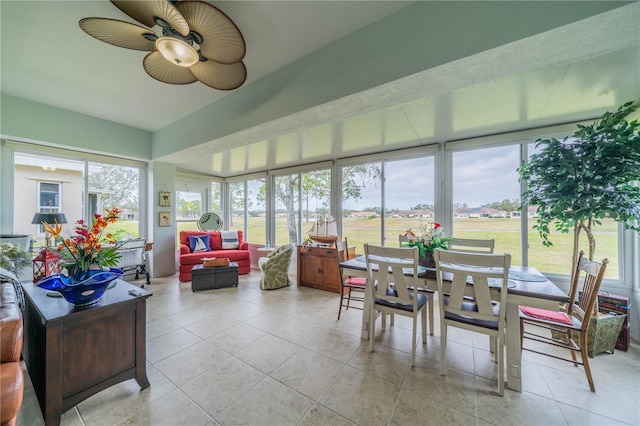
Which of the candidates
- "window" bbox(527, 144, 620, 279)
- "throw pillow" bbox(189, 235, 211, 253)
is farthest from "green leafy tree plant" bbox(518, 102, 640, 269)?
"throw pillow" bbox(189, 235, 211, 253)

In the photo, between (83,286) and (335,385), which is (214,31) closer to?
(83,286)

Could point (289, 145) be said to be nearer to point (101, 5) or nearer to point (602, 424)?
point (101, 5)

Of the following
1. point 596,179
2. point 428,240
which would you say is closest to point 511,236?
point 596,179

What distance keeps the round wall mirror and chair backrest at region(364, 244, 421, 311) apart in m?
4.68

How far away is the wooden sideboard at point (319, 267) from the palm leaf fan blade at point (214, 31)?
3142 mm

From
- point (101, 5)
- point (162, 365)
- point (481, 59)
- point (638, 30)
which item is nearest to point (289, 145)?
point (101, 5)

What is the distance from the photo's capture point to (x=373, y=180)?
4535mm

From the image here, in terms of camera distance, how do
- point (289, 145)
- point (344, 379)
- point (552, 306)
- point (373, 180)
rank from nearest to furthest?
point (552, 306)
point (344, 379)
point (289, 145)
point (373, 180)

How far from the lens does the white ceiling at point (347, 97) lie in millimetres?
1611

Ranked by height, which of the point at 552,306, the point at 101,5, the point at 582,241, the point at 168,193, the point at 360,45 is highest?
the point at 101,5

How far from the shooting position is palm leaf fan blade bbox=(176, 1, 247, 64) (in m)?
1.33

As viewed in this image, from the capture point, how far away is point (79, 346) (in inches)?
58.1

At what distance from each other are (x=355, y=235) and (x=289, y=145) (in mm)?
2219

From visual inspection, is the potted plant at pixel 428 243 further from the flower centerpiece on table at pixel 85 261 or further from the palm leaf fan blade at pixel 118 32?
the palm leaf fan blade at pixel 118 32
